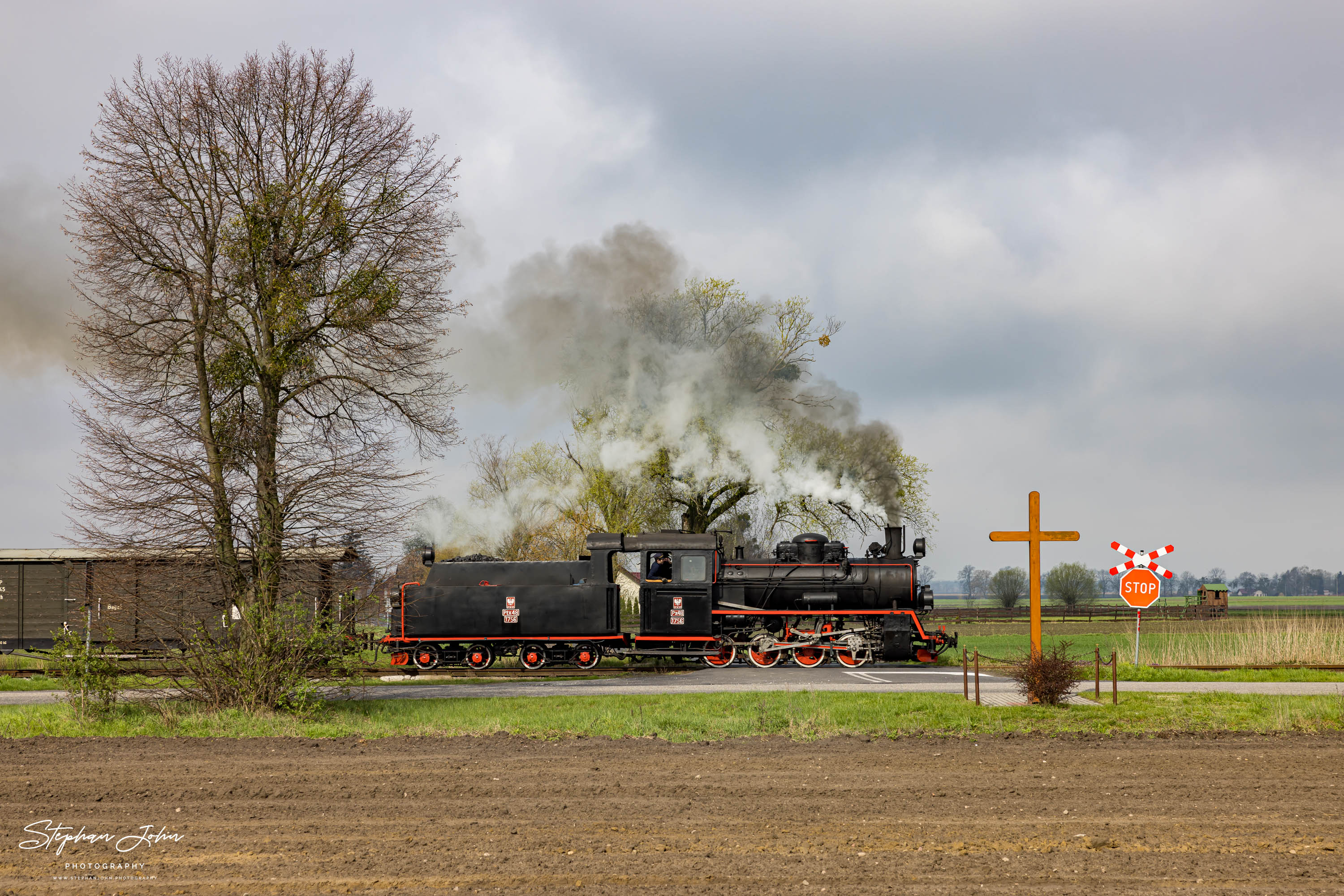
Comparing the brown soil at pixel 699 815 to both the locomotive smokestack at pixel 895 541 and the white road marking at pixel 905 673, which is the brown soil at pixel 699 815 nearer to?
the white road marking at pixel 905 673

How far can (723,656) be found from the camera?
71.3 ft

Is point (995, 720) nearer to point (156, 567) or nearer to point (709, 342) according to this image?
point (156, 567)

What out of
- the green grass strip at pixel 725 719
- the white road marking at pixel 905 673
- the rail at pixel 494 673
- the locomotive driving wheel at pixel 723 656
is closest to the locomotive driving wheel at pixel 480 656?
the rail at pixel 494 673

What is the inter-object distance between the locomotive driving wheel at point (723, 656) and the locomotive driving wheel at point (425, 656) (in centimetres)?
619

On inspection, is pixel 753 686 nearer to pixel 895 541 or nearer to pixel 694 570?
pixel 694 570

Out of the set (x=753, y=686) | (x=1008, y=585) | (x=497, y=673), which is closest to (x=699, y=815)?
(x=753, y=686)

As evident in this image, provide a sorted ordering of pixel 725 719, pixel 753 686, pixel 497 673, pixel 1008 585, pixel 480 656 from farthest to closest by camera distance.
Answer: pixel 1008 585
pixel 480 656
pixel 497 673
pixel 753 686
pixel 725 719

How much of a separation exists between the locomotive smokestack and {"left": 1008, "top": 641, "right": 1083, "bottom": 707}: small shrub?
27.2ft

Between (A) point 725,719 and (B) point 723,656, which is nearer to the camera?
(A) point 725,719

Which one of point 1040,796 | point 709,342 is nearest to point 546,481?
point 709,342

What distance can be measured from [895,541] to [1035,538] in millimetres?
7216

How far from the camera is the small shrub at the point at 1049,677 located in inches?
533

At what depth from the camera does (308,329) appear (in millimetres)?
16078

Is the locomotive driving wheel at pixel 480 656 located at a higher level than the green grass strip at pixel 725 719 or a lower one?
lower
